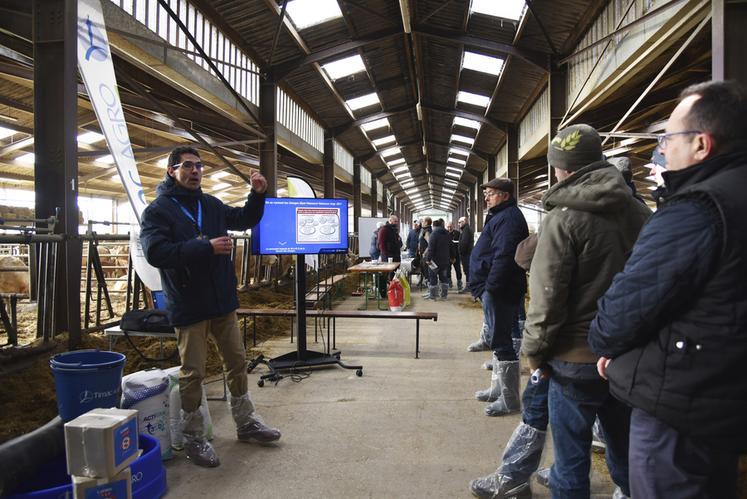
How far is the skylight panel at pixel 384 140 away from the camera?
20.2m

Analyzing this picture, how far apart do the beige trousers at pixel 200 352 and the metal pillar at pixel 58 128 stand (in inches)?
86.7

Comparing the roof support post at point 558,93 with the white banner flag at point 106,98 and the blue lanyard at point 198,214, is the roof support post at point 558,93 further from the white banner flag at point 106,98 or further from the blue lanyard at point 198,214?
the blue lanyard at point 198,214

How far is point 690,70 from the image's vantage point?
23.2 feet

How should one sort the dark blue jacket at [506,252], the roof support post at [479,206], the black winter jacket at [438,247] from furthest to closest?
the roof support post at [479,206] < the black winter jacket at [438,247] < the dark blue jacket at [506,252]

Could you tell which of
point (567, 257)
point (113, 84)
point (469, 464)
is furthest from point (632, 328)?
point (113, 84)

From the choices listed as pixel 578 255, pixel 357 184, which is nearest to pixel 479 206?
pixel 357 184

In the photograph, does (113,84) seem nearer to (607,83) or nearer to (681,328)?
(681,328)

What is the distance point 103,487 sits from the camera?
1.87 meters

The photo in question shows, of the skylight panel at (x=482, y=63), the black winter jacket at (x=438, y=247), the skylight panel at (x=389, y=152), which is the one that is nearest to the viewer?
the black winter jacket at (x=438, y=247)

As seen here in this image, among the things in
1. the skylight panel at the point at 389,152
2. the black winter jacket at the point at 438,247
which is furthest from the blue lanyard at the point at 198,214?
the skylight panel at the point at 389,152

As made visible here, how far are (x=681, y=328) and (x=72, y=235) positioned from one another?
483 cm

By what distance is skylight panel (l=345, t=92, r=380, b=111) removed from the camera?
14527 mm

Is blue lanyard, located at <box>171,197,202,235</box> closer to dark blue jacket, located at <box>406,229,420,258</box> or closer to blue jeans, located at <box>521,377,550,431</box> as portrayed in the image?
blue jeans, located at <box>521,377,550,431</box>

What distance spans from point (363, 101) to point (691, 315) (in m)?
14.5
